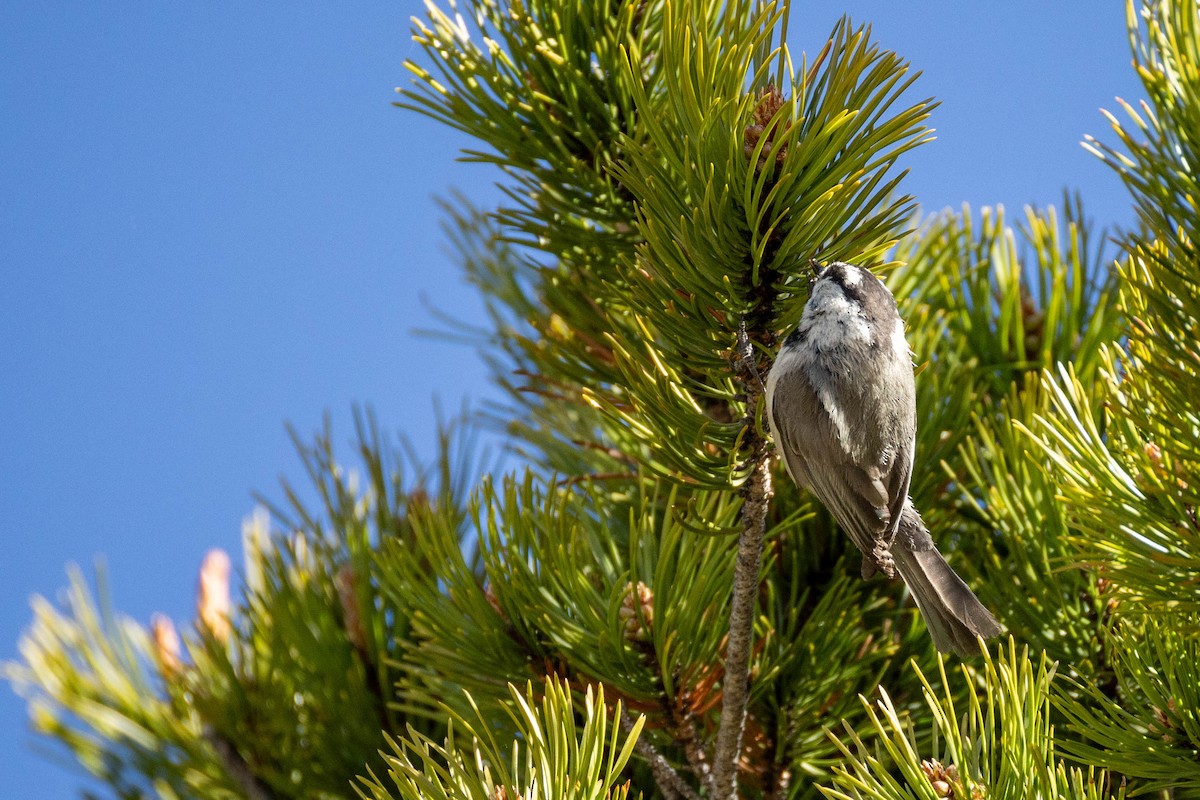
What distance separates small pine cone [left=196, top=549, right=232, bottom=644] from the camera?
168 cm

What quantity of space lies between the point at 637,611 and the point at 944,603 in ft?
1.07

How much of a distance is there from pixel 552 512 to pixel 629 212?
1.25ft

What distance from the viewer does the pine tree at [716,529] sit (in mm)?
1025

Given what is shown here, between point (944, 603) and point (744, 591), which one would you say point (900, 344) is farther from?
point (744, 591)

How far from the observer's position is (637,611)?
1153mm

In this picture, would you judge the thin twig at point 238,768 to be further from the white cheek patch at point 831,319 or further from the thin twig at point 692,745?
the white cheek patch at point 831,319

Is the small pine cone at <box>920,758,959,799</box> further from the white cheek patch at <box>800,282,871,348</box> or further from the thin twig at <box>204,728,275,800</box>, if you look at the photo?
the thin twig at <box>204,728,275,800</box>

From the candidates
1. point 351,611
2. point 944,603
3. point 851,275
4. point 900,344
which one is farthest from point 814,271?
point 351,611

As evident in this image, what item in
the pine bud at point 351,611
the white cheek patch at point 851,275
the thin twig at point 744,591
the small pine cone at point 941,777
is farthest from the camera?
the pine bud at point 351,611

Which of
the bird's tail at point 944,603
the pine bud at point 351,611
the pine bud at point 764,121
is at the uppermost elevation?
the pine bud at point 764,121

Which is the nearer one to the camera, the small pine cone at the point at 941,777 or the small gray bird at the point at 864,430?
the small pine cone at the point at 941,777

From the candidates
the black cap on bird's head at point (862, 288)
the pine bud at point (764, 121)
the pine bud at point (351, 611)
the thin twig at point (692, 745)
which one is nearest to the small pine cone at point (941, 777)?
the thin twig at point (692, 745)

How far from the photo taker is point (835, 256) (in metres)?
1.11

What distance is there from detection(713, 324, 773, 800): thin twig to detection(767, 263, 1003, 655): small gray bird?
0.14ft
